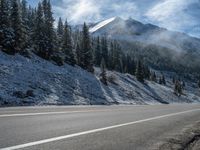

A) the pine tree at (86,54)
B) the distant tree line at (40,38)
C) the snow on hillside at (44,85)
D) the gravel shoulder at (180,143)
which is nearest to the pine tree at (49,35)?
the distant tree line at (40,38)

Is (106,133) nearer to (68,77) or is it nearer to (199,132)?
(199,132)

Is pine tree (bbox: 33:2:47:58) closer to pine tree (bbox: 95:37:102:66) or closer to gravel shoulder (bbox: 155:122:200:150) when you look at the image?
pine tree (bbox: 95:37:102:66)

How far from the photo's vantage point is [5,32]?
5044cm

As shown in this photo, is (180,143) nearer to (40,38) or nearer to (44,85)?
(44,85)

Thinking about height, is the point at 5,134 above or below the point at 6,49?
below

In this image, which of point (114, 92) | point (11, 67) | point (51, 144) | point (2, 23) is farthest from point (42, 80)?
point (51, 144)

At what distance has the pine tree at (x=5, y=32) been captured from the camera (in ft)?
161

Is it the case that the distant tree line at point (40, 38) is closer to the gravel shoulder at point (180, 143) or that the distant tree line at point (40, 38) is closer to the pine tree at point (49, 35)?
the pine tree at point (49, 35)

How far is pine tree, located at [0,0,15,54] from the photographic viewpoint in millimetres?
49125

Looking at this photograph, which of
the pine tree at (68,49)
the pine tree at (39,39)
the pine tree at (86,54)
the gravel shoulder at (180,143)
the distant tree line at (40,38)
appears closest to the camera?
the gravel shoulder at (180,143)

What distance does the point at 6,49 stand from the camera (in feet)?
161

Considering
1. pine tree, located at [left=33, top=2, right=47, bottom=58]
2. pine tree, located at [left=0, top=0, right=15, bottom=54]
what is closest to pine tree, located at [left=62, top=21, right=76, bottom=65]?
pine tree, located at [left=33, top=2, right=47, bottom=58]

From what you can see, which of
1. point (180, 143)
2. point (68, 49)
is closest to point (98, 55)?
point (68, 49)

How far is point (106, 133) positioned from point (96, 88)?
48465 mm
